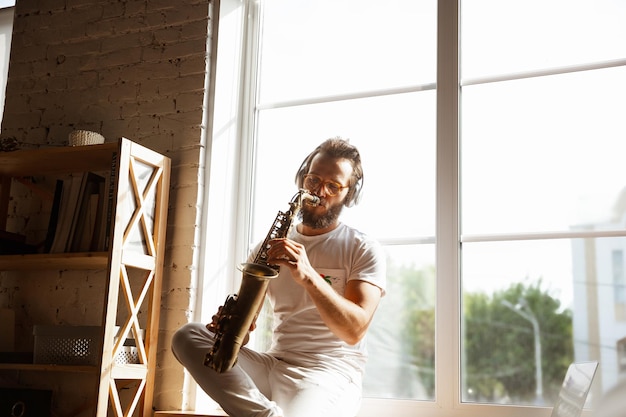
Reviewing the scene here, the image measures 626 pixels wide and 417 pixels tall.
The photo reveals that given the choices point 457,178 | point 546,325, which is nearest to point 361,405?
point 546,325

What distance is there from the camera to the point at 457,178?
2928 millimetres

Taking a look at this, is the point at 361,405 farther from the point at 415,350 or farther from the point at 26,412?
the point at 26,412

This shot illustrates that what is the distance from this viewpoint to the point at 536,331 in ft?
8.93

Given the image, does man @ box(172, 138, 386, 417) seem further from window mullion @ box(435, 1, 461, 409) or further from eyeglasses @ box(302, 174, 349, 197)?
window mullion @ box(435, 1, 461, 409)

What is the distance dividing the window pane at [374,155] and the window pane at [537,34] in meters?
0.28

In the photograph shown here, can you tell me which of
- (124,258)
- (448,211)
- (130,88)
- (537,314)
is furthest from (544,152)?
(130,88)

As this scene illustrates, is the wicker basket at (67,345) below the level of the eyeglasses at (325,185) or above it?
below

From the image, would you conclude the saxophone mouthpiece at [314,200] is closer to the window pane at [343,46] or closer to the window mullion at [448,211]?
the window mullion at [448,211]

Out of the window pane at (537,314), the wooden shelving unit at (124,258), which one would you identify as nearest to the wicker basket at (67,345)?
the wooden shelving unit at (124,258)

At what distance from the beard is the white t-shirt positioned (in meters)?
0.04

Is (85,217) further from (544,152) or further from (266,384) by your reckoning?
(544,152)

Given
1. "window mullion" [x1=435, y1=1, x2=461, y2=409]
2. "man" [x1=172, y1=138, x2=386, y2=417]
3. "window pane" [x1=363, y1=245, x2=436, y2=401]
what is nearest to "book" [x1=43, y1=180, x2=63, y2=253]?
"man" [x1=172, y1=138, x2=386, y2=417]

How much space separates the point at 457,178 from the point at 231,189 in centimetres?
103

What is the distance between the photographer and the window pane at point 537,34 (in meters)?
2.84
